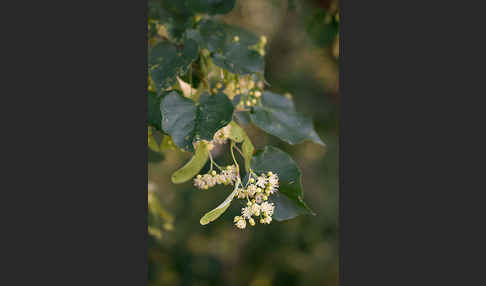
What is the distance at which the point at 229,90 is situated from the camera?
989 mm

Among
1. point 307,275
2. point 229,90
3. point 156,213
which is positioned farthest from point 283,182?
point 307,275

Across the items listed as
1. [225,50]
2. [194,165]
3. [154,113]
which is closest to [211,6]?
[225,50]

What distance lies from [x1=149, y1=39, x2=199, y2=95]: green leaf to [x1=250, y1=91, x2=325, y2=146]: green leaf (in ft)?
0.63

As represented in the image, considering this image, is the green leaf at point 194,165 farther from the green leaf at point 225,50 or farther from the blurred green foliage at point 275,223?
the blurred green foliage at point 275,223

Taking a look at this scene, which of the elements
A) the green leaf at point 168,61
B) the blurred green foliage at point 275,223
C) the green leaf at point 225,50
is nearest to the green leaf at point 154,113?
the green leaf at point 168,61

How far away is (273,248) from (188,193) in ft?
2.13

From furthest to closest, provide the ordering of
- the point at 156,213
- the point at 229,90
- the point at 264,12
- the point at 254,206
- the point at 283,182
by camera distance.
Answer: the point at 264,12 → the point at 156,213 → the point at 229,90 → the point at 283,182 → the point at 254,206

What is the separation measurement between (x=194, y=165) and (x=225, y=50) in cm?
30

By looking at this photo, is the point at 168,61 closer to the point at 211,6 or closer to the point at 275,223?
the point at 211,6

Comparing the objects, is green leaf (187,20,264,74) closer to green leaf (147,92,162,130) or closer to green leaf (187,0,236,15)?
green leaf (187,0,236,15)

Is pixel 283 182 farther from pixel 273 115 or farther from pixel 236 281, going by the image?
pixel 236 281

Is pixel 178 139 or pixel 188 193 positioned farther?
pixel 188 193

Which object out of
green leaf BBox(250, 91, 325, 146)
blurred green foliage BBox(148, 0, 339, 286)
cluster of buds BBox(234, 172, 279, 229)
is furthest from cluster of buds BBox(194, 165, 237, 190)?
blurred green foliage BBox(148, 0, 339, 286)

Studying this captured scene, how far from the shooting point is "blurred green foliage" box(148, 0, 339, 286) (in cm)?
242
